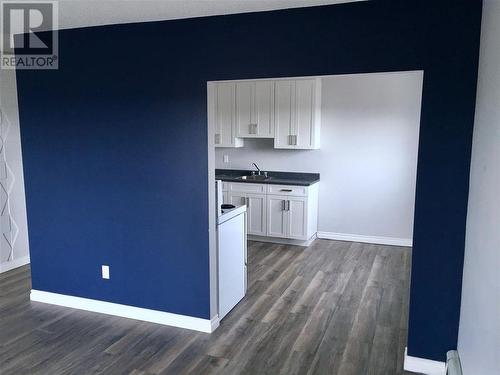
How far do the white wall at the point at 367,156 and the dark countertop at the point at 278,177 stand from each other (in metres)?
0.09

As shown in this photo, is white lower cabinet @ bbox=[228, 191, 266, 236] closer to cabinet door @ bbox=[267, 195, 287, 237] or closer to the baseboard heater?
cabinet door @ bbox=[267, 195, 287, 237]

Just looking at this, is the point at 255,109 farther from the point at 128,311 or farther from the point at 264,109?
the point at 128,311

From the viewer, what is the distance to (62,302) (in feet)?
12.2

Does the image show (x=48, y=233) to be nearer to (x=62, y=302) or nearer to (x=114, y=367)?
(x=62, y=302)

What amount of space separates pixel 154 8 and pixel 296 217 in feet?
11.1

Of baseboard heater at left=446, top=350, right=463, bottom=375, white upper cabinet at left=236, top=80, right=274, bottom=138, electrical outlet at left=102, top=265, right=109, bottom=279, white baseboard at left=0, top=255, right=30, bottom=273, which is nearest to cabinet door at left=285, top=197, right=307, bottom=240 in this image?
A: white upper cabinet at left=236, top=80, right=274, bottom=138

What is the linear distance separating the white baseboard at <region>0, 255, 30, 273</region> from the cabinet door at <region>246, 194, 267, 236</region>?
2818 mm

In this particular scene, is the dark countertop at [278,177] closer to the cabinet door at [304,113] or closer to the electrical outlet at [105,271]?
the cabinet door at [304,113]

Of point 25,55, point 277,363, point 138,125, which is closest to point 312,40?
point 138,125

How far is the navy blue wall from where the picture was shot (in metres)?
2.45

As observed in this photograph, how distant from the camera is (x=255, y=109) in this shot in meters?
5.67

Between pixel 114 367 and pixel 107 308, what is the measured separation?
0.88 metres

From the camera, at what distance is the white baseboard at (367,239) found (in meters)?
5.50

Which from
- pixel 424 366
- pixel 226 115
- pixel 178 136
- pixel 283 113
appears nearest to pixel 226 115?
pixel 226 115
